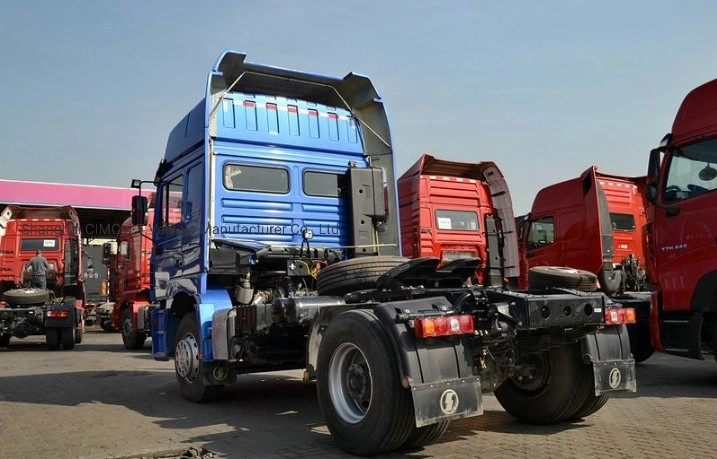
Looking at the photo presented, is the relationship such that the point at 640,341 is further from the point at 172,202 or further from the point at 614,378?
the point at 172,202

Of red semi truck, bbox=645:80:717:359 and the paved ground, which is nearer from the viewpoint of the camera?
the paved ground

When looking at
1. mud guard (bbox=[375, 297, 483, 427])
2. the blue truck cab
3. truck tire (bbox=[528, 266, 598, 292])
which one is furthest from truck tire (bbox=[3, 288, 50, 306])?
mud guard (bbox=[375, 297, 483, 427])

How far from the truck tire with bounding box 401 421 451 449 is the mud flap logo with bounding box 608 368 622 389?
4.98 ft

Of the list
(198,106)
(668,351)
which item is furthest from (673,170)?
(198,106)

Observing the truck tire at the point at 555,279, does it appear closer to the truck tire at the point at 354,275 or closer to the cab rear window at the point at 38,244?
the truck tire at the point at 354,275

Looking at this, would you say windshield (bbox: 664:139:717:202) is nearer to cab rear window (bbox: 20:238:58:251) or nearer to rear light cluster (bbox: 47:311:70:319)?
rear light cluster (bbox: 47:311:70:319)

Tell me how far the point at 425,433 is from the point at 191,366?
3.61 meters

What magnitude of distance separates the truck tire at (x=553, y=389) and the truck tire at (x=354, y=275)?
60.0 inches

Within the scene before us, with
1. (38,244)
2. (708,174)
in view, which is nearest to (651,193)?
(708,174)

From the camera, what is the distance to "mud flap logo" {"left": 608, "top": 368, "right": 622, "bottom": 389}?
509 centimetres

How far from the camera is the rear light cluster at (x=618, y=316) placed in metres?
5.09

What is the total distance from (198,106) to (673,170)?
588cm

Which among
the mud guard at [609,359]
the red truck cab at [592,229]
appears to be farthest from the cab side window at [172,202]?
the red truck cab at [592,229]

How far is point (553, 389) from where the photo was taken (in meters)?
5.36
